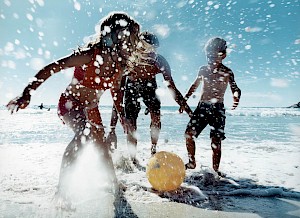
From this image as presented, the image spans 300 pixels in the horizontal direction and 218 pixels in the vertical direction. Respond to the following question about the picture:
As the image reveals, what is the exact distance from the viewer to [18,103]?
264cm

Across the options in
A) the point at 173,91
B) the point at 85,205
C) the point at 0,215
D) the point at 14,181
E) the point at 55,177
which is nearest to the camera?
the point at 0,215

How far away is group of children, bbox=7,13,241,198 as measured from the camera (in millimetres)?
3127

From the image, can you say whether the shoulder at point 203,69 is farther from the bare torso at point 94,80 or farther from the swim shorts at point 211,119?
the bare torso at point 94,80

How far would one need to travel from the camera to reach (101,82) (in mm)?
3512

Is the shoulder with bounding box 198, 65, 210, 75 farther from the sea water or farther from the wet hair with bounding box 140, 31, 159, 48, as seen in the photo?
Result: the sea water

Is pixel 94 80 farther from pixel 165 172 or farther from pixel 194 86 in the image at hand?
pixel 194 86

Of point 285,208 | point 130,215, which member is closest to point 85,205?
point 130,215

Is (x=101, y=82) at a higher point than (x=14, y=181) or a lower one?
higher

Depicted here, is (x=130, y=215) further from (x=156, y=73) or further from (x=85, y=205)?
(x=156, y=73)

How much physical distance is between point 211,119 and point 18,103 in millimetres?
2913

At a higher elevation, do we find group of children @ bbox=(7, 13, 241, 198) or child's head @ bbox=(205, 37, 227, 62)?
child's head @ bbox=(205, 37, 227, 62)

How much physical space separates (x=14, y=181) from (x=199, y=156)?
369 cm

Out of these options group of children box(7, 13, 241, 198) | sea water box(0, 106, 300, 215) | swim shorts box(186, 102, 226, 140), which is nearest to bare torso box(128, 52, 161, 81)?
group of children box(7, 13, 241, 198)

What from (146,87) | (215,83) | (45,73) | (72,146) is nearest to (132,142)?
(146,87)
